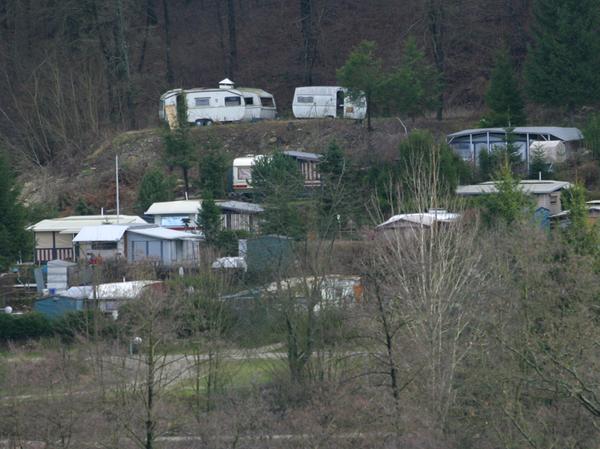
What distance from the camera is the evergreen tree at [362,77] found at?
124 feet

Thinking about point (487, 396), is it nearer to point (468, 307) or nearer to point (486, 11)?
point (468, 307)

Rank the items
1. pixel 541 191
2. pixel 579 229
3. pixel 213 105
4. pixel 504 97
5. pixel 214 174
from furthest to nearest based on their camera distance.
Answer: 1. pixel 213 105
2. pixel 504 97
3. pixel 214 174
4. pixel 541 191
5. pixel 579 229

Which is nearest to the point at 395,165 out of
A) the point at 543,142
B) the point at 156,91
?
the point at 543,142

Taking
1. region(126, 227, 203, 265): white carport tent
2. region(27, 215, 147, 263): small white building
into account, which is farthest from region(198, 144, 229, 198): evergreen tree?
region(126, 227, 203, 265): white carport tent

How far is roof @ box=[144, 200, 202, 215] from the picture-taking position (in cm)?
3231

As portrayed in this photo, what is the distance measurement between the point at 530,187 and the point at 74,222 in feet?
43.3

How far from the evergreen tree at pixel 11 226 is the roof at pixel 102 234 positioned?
4.81 ft

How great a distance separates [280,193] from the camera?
27.6 metres

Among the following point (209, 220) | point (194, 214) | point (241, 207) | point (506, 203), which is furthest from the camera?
point (194, 214)

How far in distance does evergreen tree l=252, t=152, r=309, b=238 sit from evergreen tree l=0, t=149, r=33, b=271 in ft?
21.9

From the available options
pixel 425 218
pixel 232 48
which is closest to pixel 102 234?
pixel 425 218

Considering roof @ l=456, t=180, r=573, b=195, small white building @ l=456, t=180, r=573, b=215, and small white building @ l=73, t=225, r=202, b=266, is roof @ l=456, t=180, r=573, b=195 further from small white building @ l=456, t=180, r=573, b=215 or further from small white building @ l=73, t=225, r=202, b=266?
small white building @ l=73, t=225, r=202, b=266

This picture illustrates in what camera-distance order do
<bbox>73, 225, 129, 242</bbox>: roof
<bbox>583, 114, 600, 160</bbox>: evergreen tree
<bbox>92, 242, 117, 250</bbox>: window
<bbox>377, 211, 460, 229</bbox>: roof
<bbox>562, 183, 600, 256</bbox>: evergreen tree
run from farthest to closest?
<bbox>583, 114, 600, 160</bbox>: evergreen tree → <bbox>92, 242, 117, 250</bbox>: window → <bbox>73, 225, 129, 242</bbox>: roof → <bbox>377, 211, 460, 229</bbox>: roof → <bbox>562, 183, 600, 256</bbox>: evergreen tree

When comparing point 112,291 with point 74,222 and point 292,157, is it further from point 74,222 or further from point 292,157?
point 292,157
